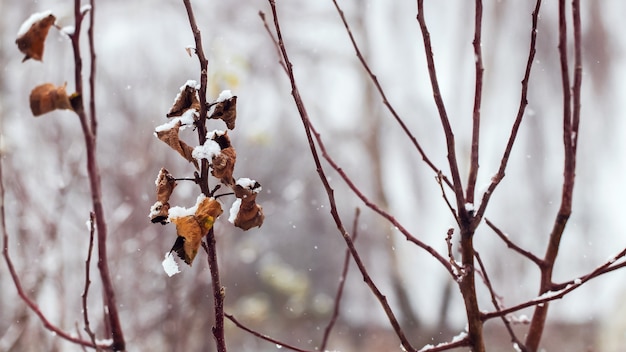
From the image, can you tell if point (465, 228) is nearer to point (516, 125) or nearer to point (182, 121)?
point (516, 125)

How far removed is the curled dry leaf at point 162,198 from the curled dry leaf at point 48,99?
8cm

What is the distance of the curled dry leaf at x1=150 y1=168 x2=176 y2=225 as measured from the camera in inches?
17.1

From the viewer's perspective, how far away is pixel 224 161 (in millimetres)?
440

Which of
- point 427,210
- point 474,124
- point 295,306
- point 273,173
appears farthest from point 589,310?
point 474,124

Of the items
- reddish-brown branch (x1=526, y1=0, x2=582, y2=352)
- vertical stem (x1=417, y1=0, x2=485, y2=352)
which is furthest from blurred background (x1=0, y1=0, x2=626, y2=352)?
vertical stem (x1=417, y1=0, x2=485, y2=352)

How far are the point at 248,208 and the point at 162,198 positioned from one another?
0.20ft

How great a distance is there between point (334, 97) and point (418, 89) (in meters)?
0.86

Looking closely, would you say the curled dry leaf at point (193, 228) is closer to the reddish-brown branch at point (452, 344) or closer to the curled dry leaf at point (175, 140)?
the curled dry leaf at point (175, 140)

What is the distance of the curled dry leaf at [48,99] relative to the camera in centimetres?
39

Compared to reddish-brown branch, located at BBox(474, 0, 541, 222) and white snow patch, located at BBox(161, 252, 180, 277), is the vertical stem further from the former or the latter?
white snow patch, located at BBox(161, 252, 180, 277)

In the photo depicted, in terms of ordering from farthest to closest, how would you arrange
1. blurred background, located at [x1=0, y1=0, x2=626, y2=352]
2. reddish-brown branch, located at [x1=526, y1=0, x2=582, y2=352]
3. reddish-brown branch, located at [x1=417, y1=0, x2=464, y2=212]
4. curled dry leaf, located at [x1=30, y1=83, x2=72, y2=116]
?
→ blurred background, located at [x1=0, y1=0, x2=626, y2=352], reddish-brown branch, located at [x1=526, y1=0, x2=582, y2=352], reddish-brown branch, located at [x1=417, y1=0, x2=464, y2=212], curled dry leaf, located at [x1=30, y1=83, x2=72, y2=116]

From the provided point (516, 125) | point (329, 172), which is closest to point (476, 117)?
point (516, 125)

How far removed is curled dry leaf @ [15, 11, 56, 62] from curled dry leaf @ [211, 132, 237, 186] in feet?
0.42

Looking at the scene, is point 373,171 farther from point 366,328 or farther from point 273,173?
point 366,328
